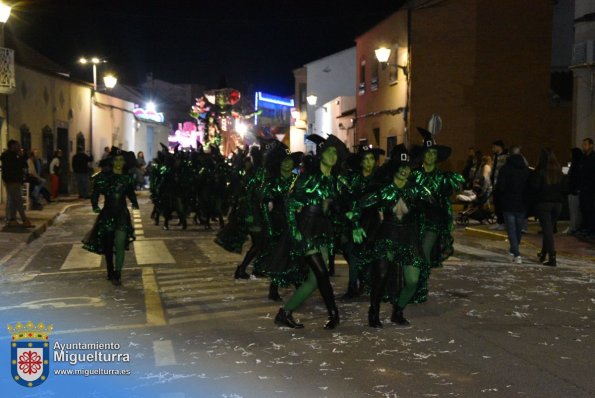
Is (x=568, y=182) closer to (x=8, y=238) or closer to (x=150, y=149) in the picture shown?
(x=8, y=238)

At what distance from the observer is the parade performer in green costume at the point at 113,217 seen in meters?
10.2

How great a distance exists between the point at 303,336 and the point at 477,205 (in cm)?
1221

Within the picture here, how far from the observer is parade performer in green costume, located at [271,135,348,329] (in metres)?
7.32

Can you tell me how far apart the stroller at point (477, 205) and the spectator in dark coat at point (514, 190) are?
5.49 metres

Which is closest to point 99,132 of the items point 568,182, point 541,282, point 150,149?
point 150,149

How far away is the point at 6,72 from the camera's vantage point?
68.6 feet

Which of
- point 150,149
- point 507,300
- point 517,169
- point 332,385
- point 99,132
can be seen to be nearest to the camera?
point 332,385

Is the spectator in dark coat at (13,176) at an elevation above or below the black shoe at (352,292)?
above

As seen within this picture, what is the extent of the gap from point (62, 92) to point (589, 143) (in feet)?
75.6

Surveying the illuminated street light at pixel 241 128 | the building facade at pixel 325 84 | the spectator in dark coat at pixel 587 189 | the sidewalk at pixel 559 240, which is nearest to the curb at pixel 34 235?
the sidewalk at pixel 559 240

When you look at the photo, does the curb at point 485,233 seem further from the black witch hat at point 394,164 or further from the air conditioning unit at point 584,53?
the black witch hat at point 394,164

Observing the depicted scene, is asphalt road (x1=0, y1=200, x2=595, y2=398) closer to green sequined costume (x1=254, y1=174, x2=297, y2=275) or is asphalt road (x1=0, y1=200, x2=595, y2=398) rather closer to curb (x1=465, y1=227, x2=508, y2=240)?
green sequined costume (x1=254, y1=174, x2=297, y2=275)

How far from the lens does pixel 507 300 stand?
9148 mm

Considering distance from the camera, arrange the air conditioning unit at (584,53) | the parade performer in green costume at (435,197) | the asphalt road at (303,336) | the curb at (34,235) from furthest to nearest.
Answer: the air conditioning unit at (584,53) → the curb at (34,235) → the parade performer in green costume at (435,197) → the asphalt road at (303,336)
